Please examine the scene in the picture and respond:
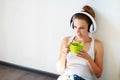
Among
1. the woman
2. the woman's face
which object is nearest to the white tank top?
the woman

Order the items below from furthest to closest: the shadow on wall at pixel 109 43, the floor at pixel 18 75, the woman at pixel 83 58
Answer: the floor at pixel 18 75 < the shadow on wall at pixel 109 43 < the woman at pixel 83 58

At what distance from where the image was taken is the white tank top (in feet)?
5.64

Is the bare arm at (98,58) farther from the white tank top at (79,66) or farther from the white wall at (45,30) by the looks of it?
the white wall at (45,30)

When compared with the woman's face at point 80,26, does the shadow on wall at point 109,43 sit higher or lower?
lower

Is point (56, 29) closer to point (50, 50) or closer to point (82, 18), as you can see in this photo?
point (50, 50)

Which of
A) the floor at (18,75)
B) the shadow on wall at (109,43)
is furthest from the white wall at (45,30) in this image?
the floor at (18,75)

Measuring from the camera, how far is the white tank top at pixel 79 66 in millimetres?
1719

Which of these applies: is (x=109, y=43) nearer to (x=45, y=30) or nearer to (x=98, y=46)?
(x=98, y=46)

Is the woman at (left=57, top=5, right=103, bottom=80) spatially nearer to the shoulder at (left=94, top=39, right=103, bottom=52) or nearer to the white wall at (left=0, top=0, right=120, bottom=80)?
the shoulder at (left=94, top=39, right=103, bottom=52)

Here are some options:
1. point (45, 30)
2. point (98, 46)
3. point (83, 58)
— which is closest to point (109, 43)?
point (98, 46)

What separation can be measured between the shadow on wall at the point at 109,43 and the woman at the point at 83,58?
106mm

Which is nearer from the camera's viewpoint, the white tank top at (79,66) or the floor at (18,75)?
the white tank top at (79,66)

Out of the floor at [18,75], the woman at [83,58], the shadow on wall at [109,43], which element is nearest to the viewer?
the woman at [83,58]

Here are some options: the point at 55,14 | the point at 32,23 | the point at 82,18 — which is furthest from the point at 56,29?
the point at 82,18
